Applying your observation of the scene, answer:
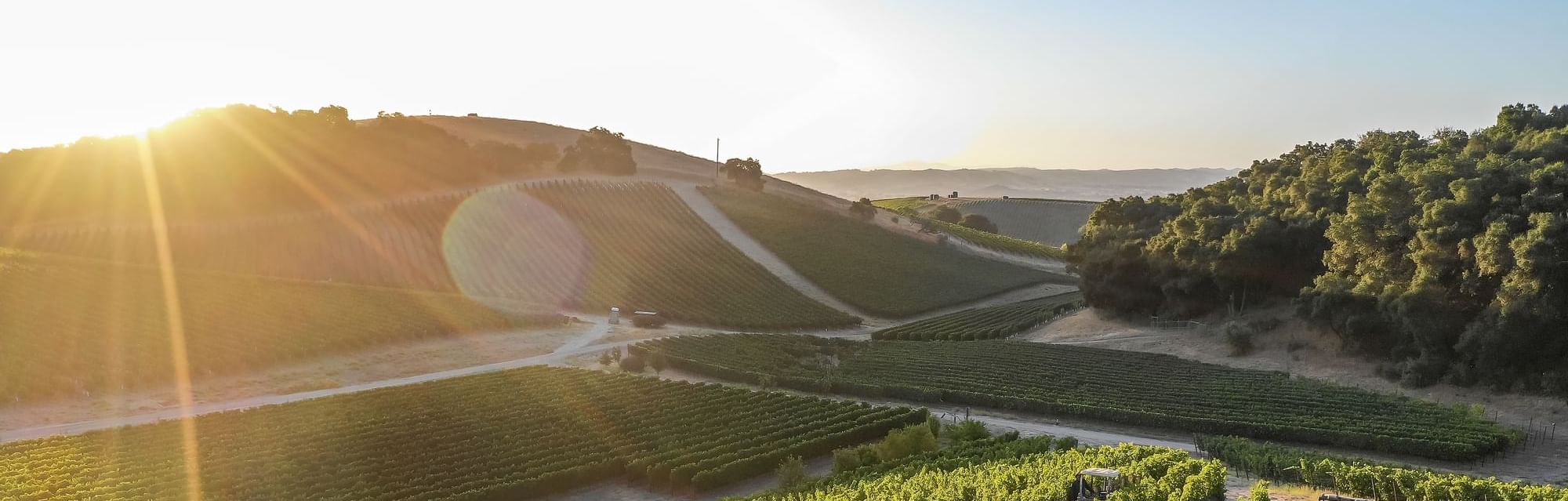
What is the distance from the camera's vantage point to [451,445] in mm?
30969

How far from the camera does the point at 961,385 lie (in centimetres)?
4147

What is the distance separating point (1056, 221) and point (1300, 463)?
157 meters

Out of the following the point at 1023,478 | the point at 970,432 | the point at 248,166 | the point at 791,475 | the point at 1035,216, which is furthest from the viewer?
the point at 1035,216

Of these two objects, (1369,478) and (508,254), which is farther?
(508,254)

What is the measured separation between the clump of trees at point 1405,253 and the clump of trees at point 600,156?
75097mm

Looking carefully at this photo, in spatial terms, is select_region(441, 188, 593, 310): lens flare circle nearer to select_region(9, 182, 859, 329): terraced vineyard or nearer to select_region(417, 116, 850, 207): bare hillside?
select_region(9, 182, 859, 329): terraced vineyard

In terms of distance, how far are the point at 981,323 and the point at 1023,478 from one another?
155 feet

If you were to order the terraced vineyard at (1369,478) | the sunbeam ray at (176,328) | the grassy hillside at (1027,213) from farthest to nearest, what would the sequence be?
the grassy hillside at (1027,213), the sunbeam ray at (176,328), the terraced vineyard at (1369,478)

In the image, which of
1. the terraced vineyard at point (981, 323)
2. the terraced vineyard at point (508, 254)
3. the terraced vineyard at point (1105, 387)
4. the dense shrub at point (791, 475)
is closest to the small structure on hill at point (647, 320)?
the terraced vineyard at point (508, 254)

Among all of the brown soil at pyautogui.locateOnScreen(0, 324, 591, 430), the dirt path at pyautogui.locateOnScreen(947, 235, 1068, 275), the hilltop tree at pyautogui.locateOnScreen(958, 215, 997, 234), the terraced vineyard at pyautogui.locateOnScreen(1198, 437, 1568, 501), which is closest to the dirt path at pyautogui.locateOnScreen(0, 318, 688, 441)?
the brown soil at pyautogui.locateOnScreen(0, 324, 591, 430)

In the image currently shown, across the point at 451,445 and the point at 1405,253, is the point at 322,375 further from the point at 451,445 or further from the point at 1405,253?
the point at 1405,253

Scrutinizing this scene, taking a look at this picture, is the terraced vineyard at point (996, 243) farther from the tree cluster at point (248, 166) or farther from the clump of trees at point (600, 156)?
the tree cluster at point (248, 166)

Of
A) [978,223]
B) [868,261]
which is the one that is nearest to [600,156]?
[868,261]

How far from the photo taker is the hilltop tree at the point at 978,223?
495 ft
